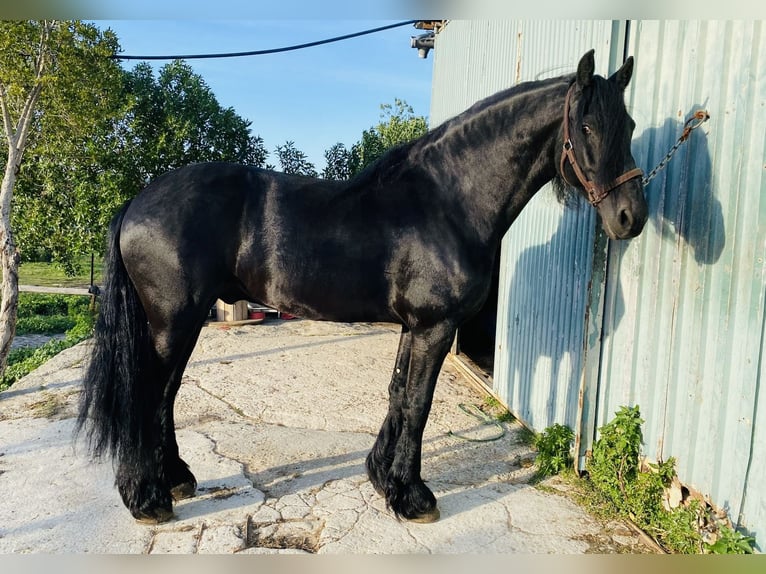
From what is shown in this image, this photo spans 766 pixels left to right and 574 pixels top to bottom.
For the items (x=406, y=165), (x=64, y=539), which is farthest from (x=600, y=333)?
(x=64, y=539)

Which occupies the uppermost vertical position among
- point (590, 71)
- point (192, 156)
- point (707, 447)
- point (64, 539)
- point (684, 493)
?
point (192, 156)

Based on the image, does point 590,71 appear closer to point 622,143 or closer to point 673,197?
point 622,143

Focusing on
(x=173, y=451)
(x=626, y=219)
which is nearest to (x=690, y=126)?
(x=626, y=219)

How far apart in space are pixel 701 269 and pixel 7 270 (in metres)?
6.49

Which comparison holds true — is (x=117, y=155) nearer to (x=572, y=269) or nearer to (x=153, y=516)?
(x=153, y=516)

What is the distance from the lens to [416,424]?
9.64 feet

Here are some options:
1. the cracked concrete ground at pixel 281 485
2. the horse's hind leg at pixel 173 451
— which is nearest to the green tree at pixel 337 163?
the cracked concrete ground at pixel 281 485

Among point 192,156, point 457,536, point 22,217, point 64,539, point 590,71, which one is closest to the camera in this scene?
point 590,71

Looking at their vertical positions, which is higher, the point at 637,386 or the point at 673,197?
the point at 673,197

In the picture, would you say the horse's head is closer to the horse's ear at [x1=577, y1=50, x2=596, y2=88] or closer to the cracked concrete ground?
the horse's ear at [x1=577, y1=50, x2=596, y2=88]

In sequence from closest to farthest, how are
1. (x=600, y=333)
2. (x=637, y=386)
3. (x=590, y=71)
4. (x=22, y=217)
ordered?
(x=590, y=71)
(x=637, y=386)
(x=600, y=333)
(x=22, y=217)

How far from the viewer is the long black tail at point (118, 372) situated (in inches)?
107

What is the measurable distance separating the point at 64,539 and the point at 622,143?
11.0 feet

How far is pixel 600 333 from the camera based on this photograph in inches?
137
